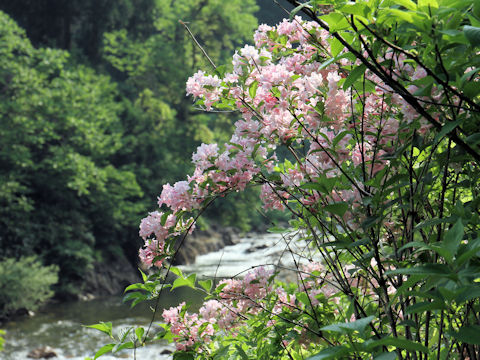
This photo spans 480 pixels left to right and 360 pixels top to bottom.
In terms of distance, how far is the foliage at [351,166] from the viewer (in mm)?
885

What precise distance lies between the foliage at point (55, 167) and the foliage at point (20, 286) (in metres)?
1.65

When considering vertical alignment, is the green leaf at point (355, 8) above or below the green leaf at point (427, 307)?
above

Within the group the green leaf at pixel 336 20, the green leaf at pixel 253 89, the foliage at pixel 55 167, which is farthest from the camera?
the foliage at pixel 55 167

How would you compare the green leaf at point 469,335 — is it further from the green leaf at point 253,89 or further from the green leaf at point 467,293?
the green leaf at point 253,89

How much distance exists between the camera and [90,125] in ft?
44.3

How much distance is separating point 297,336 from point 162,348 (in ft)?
23.0

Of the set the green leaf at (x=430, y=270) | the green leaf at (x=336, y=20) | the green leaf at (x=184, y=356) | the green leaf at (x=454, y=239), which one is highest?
the green leaf at (x=336, y=20)

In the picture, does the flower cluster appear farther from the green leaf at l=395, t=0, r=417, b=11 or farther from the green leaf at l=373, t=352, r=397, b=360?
the green leaf at l=395, t=0, r=417, b=11

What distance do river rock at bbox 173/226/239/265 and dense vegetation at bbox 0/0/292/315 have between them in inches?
30.9

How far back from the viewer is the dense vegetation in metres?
12.3

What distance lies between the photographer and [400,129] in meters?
1.12

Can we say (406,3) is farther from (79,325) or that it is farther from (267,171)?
(79,325)

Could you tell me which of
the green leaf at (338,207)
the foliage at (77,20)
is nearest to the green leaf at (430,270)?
the green leaf at (338,207)

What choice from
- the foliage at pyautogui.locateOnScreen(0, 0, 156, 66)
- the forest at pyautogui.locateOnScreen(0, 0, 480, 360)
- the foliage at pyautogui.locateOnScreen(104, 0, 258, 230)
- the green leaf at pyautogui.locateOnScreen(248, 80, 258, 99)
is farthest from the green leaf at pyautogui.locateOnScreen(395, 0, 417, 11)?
the foliage at pyautogui.locateOnScreen(0, 0, 156, 66)
